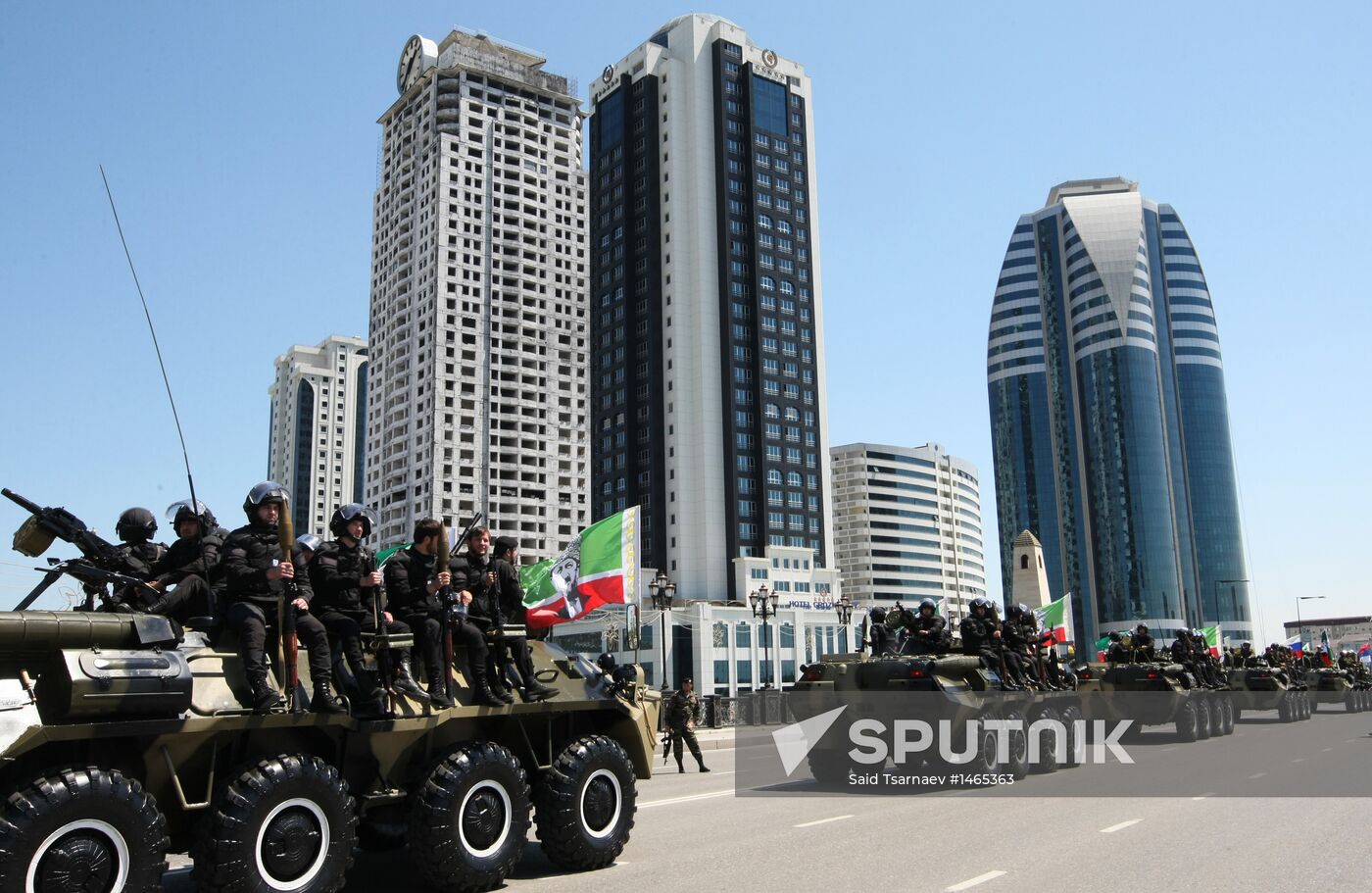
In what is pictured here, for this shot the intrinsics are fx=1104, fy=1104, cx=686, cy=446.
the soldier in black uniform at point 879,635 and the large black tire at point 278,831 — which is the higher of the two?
the soldier in black uniform at point 879,635

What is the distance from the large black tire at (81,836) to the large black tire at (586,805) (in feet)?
10.5

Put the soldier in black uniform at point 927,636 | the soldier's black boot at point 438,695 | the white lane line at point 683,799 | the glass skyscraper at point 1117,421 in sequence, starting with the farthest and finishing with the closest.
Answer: the glass skyscraper at point 1117,421
the soldier in black uniform at point 927,636
the white lane line at point 683,799
the soldier's black boot at point 438,695

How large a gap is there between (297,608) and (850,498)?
170 meters

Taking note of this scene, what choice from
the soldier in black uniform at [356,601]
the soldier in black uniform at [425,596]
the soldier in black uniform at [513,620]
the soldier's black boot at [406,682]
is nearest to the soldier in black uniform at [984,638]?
the soldier in black uniform at [513,620]

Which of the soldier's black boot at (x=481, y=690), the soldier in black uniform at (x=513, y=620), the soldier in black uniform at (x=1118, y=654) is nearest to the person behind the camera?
the soldier's black boot at (x=481, y=690)

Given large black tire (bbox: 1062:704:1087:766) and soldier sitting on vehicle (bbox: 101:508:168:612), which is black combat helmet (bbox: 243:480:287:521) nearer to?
soldier sitting on vehicle (bbox: 101:508:168:612)

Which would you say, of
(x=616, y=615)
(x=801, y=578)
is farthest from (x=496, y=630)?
(x=801, y=578)

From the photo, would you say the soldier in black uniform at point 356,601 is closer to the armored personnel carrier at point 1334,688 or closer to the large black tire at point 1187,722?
the large black tire at point 1187,722

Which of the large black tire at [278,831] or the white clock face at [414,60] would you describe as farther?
the white clock face at [414,60]

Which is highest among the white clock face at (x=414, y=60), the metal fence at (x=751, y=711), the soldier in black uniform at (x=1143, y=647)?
the white clock face at (x=414, y=60)

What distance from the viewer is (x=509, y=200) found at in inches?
4646

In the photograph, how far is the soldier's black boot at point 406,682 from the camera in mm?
7738

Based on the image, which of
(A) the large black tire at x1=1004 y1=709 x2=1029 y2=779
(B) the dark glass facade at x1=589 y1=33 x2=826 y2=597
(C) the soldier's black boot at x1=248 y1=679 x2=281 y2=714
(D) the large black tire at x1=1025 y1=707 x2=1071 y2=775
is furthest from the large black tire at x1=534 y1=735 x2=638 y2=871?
(B) the dark glass facade at x1=589 y1=33 x2=826 y2=597

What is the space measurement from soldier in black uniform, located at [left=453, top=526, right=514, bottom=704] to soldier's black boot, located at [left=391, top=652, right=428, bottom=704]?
64 cm
